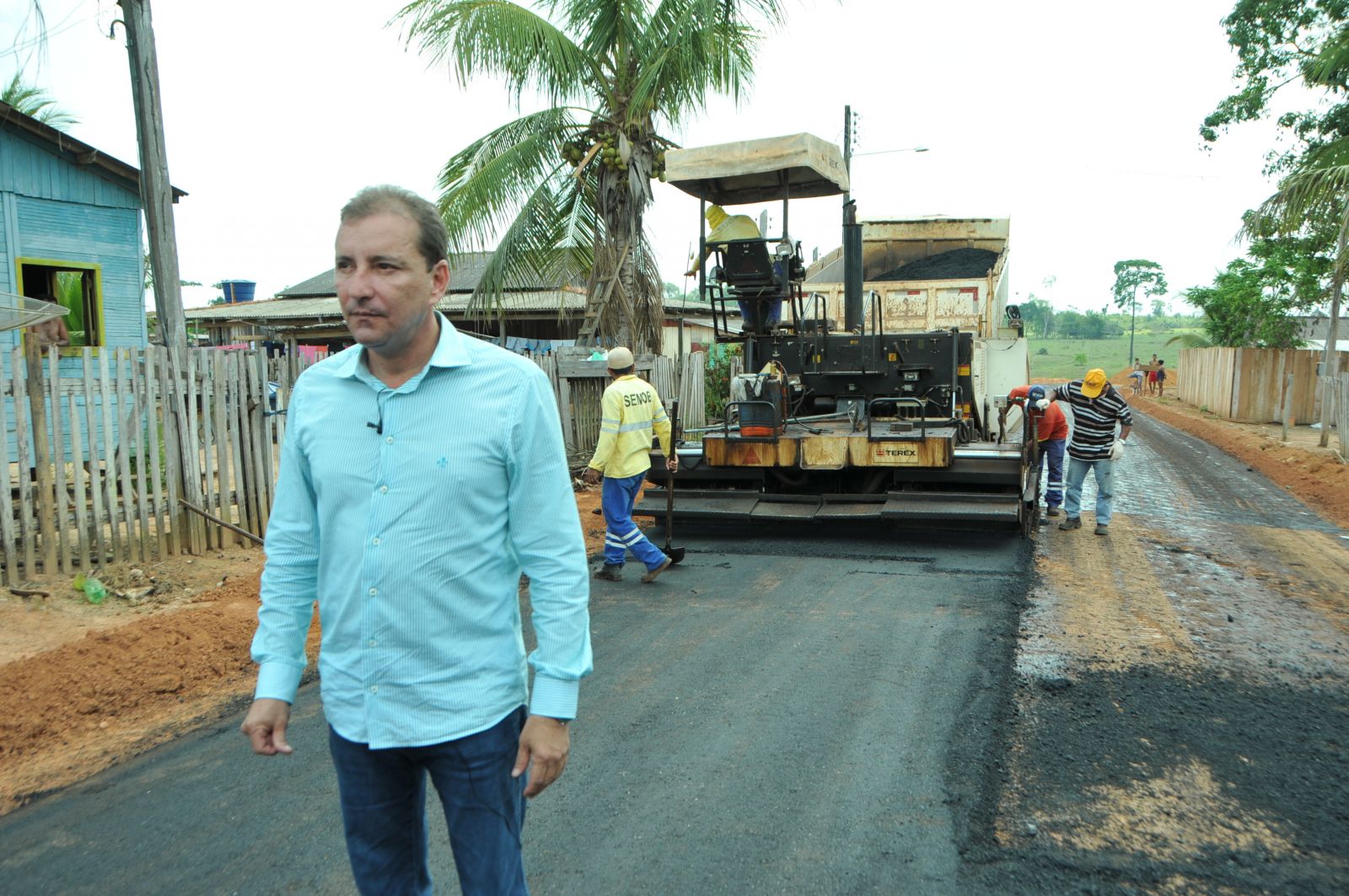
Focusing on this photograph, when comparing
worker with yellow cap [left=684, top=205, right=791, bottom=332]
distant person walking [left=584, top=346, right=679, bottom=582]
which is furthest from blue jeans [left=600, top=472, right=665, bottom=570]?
worker with yellow cap [left=684, top=205, right=791, bottom=332]

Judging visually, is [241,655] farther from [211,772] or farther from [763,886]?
[763,886]

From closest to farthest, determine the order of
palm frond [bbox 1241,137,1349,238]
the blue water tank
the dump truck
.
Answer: the dump truck, palm frond [bbox 1241,137,1349,238], the blue water tank

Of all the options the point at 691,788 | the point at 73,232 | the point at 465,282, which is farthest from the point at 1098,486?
the point at 465,282

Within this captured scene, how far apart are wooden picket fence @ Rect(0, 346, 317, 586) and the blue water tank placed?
24783 millimetres

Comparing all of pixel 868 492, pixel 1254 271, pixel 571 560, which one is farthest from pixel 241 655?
pixel 1254 271

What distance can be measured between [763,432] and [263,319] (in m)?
18.9

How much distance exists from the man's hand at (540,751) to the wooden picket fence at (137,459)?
5750 mm

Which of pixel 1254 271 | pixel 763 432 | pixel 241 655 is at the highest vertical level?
pixel 1254 271

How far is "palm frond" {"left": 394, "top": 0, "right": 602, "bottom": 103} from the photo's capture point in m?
12.8

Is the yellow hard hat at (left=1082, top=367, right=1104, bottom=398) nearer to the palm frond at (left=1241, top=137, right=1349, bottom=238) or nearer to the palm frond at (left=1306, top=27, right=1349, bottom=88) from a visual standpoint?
the palm frond at (left=1241, top=137, right=1349, bottom=238)

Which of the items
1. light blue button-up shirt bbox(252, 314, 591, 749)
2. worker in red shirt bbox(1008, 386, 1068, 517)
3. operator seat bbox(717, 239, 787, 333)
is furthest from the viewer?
worker in red shirt bbox(1008, 386, 1068, 517)

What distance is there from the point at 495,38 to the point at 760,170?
16.7ft

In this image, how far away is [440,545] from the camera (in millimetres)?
2090

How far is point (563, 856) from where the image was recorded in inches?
133
